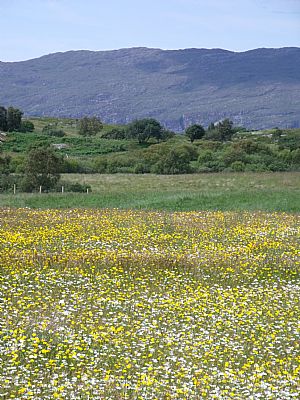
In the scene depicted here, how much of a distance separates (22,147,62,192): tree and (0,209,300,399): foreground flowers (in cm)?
2375

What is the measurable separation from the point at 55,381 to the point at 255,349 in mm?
3292

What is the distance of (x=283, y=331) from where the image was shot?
1124cm

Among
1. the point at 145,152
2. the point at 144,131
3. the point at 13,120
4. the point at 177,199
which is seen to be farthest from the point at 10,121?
the point at 177,199

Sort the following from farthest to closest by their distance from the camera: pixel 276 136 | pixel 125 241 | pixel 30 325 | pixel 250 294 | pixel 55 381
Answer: pixel 276 136
pixel 125 241
pixel 250 294
pixel 30 325
pixel 55 381

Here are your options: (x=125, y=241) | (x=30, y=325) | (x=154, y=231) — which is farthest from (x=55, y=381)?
(x=154, y=231)

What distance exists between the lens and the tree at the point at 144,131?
98756 mm

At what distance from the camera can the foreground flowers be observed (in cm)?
856

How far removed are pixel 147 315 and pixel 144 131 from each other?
3505 inches

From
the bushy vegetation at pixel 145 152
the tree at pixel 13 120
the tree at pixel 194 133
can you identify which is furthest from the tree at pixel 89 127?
the tree at pixel 194 133

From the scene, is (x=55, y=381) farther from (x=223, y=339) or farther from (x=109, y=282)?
(x=109, y=282)

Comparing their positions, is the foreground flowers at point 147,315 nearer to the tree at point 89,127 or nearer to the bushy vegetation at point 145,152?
the bushy vegetation at point 145,152

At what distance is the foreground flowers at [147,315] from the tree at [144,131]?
256 feet

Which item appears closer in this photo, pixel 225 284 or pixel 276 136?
pixel 225 284

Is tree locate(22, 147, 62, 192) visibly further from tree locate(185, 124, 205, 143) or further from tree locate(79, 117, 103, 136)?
tree locate(79, 117, 103, 136)
